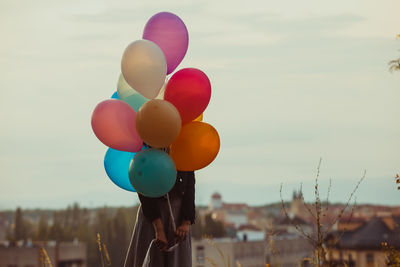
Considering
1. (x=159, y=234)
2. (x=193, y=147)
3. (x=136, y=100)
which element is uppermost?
(x=136, y=100)

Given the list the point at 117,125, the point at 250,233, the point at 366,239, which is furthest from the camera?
the point at 250,233

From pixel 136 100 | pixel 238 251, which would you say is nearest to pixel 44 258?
pixel 136 100

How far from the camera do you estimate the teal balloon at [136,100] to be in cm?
271

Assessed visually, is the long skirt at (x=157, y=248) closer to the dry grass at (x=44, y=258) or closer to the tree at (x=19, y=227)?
the dry grass at (x=44, y=258)

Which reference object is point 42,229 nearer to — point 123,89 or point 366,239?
point 366,239

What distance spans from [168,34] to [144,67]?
229 millimetres

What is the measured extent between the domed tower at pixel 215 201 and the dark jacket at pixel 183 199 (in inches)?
3749

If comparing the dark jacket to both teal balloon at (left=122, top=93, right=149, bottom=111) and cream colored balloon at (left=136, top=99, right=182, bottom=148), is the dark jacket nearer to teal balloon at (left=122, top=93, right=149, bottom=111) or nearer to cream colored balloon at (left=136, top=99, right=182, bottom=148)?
cream colored balloon at (left=136, top=99, right=182, bottom=148)

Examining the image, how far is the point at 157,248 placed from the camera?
8.39 feet

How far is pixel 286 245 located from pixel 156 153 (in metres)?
59.3

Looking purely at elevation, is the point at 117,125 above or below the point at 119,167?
above

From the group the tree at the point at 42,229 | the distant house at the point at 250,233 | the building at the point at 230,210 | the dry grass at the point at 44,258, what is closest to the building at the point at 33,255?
the tree at the point at 42,229

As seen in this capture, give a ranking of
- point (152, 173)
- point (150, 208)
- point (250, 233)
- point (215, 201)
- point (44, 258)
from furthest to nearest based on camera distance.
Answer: point (215, 201)
point (250, 233)
point (44, 258)
point (150, 208)
point (152, 173)

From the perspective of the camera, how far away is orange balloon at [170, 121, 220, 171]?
2.56 m
